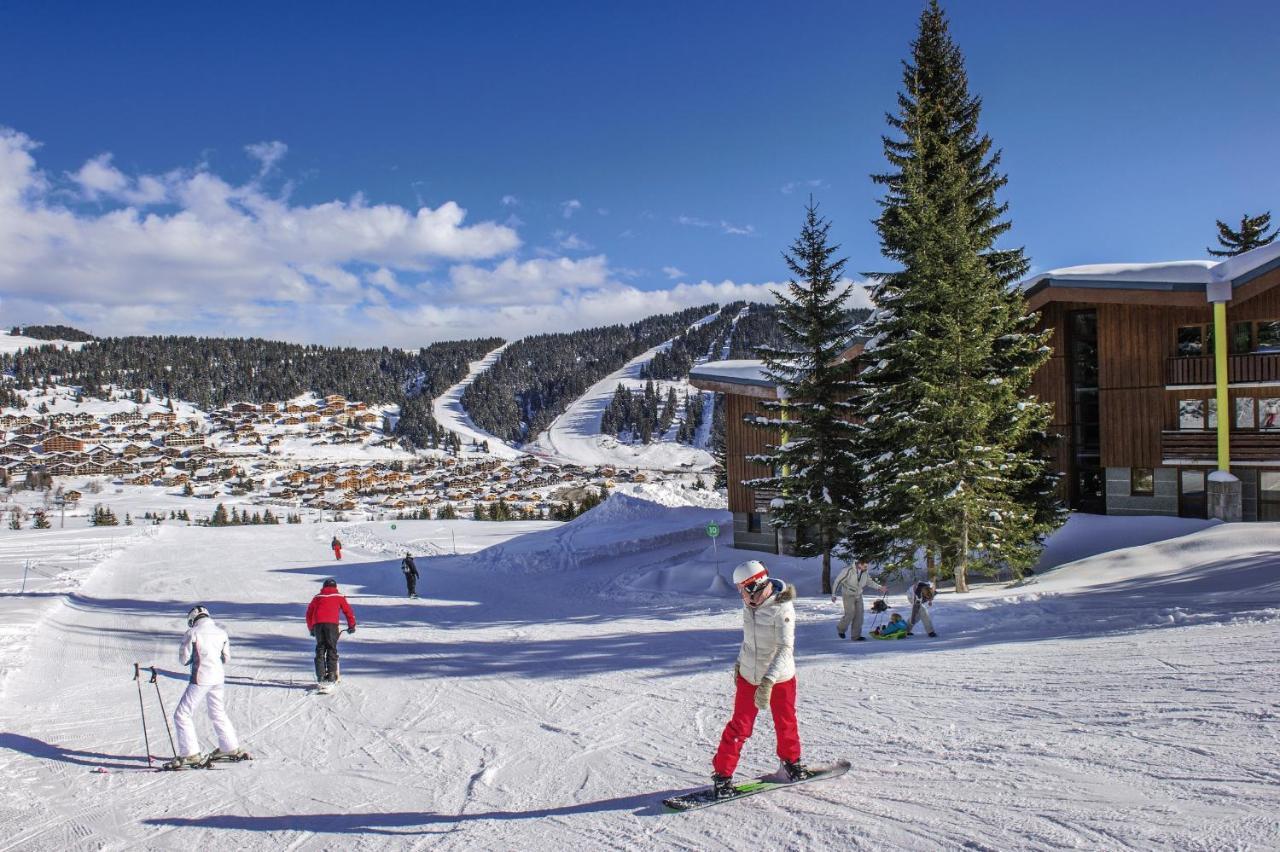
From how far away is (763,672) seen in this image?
509 centimetres

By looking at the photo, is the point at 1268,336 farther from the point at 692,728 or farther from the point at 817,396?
the point at 692,728

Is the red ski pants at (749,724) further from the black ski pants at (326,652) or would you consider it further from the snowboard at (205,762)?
the black ski pants at (326,652)

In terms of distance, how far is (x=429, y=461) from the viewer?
12569 centimetres

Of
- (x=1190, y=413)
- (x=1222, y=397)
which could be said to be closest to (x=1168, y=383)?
(x=1190, y=413)

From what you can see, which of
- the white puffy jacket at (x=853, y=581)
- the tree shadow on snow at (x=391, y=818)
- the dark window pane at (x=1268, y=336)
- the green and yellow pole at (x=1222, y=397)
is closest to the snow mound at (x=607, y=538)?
the green and yellow pole at (x=1222, y=397)

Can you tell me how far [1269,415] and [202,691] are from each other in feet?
76.6

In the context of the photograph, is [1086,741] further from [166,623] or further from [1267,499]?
[166,623]

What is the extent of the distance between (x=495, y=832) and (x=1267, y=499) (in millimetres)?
21789

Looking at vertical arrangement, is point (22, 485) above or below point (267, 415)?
below

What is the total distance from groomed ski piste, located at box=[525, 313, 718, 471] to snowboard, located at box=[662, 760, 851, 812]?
10072 cm

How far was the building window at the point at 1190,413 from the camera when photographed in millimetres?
20047

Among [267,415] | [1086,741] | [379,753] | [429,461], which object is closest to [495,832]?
[379,753]

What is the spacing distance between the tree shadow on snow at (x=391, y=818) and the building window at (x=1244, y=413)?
67.6 feet

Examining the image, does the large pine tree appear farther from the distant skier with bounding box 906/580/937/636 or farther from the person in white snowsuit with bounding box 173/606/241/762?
the person in white snowsuit with bounding box 173/606/241/762
